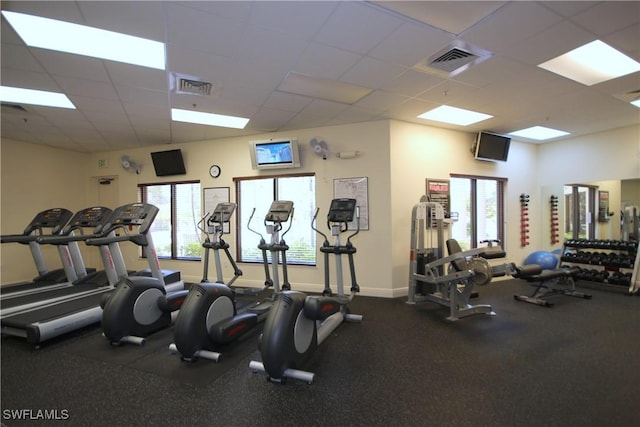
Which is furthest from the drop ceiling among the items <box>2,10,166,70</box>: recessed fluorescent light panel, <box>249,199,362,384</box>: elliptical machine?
<box>249,199,362,384</box>: elliptical machine

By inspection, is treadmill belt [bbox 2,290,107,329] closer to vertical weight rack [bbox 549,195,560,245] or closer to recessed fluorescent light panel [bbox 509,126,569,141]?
recessed fluorescent light panel [bbox 509,126,569,141]

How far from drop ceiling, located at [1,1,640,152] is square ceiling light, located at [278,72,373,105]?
58 millimetres

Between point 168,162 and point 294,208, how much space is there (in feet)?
9.07

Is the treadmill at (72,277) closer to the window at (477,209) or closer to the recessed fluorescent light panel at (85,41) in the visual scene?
the recessed fluorescent light panel at (85,41)

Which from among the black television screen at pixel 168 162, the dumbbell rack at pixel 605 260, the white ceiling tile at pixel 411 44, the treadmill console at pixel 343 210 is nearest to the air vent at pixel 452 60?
the white ceiling tile at pixel 411 44

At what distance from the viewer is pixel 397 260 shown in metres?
4.65

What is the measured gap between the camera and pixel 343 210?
387cm

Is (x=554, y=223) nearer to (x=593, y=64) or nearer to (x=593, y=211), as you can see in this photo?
(x=593, y=211)

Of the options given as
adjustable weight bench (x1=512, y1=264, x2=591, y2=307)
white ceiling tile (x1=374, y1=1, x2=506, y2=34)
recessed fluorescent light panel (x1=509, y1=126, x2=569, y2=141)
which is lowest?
adjustable weight bench (x1=512, y1=264, x2=591, y2=307)

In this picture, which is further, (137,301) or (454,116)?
(454,116)

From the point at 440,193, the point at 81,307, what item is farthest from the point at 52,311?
the point at 440,193

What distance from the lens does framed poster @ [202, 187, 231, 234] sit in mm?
5551

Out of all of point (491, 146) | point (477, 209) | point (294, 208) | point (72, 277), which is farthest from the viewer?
point (477, 209)

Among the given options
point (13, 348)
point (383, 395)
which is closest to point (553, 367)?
point (383, 395)
